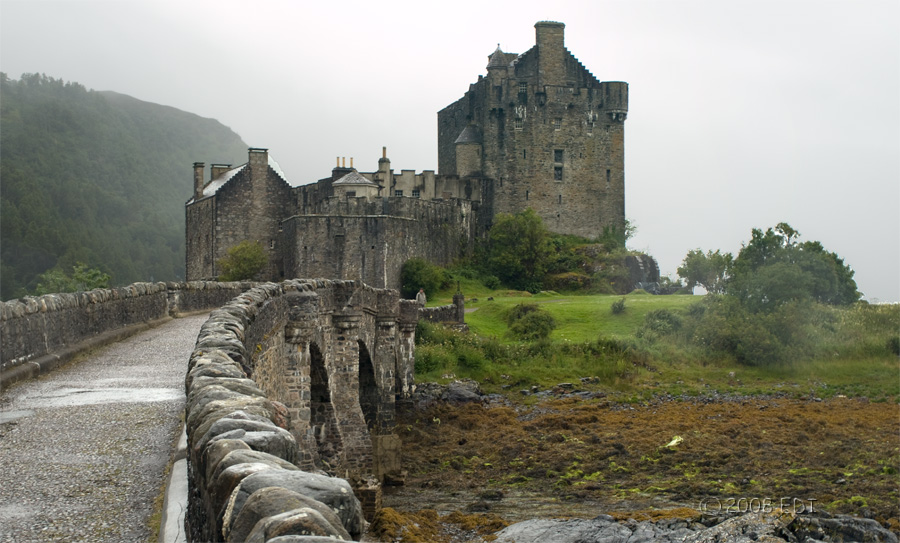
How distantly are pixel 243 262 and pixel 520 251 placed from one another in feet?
50.8

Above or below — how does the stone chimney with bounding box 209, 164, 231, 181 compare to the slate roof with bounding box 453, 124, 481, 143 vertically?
below

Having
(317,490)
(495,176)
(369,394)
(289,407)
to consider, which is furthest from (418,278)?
(317,490)

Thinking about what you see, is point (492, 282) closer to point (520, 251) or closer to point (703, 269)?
point (520, 251)

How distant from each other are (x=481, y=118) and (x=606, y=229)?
10.8 m

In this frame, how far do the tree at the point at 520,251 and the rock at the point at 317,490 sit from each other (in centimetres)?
5306

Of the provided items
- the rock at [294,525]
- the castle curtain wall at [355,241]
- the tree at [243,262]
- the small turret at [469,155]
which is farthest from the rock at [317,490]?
the small turret at [469,155]

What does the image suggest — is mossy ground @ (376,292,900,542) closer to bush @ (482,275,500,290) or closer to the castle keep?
bush @ (482,275,500,290)

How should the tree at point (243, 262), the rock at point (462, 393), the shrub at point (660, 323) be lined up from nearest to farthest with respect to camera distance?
the rock at point (462, 393), the shrub at point (660, 323), the tree at point (243, 262)

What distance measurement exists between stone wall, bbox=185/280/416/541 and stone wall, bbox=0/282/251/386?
2173 mm

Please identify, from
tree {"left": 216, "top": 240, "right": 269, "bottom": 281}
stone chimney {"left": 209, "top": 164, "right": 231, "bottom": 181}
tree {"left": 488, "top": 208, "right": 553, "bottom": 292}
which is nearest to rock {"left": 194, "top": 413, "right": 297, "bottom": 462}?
tree {"left": 216, "top": 240, "right": 269, "bottom": 281}

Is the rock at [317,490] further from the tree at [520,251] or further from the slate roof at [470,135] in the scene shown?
the slate roof at [470,135]

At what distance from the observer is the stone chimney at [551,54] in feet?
208

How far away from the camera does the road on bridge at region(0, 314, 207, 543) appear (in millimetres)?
5684

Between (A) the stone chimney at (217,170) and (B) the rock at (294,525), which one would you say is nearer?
(B) the rock at (294,525)
